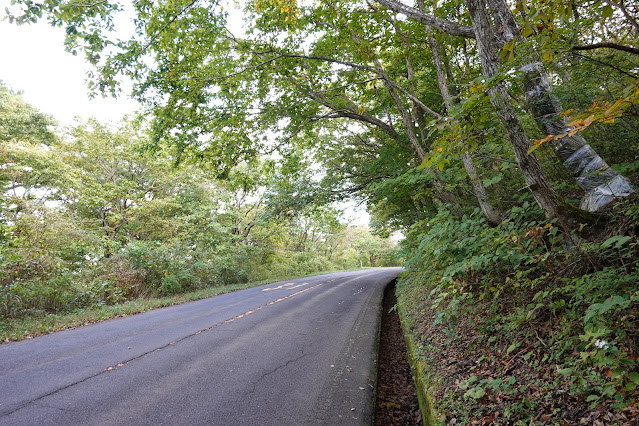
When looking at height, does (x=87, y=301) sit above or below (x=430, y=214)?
below

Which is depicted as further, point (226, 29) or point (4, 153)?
point (4, 153)

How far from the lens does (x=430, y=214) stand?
32.6 feet

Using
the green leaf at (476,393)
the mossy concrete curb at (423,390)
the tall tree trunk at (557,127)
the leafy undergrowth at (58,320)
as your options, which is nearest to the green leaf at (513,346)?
the green leaf at (476,393)

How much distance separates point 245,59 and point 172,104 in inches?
83.9

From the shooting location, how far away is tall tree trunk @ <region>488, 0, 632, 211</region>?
340cm

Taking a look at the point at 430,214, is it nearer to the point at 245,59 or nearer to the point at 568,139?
the point at 568,139

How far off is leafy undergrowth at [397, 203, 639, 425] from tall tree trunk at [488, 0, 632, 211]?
0.72 m

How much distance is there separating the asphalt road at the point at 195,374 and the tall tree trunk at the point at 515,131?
10.2ft

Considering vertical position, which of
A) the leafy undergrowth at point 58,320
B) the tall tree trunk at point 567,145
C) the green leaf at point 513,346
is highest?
the tall tree trunk at point 567,145

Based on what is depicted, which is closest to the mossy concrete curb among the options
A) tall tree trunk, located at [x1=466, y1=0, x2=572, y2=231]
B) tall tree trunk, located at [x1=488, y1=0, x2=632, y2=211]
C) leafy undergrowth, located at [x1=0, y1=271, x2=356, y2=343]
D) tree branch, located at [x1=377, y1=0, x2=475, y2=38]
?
tall tree trunk, located at [x1=466, y1=0, x2=572, y2=231]

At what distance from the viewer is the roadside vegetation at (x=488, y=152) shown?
90.6 inches

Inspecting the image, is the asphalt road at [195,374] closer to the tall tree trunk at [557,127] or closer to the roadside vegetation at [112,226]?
the roadside vegetation at [112,226]

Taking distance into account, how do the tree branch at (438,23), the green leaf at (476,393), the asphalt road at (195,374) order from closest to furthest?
the green leaf at (476,393), the asphalt road at (195,374), the tree branch at (438,23)

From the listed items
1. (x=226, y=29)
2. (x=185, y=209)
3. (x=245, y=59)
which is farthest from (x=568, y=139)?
(x=185, y=209)
